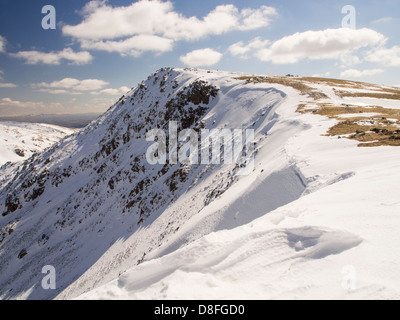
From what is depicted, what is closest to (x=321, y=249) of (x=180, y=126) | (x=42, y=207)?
(x=180, y=126)

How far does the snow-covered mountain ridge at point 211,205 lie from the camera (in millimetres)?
4016

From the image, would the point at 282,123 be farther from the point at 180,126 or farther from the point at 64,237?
the point at 64,237

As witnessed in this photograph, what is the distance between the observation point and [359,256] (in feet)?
12.3
